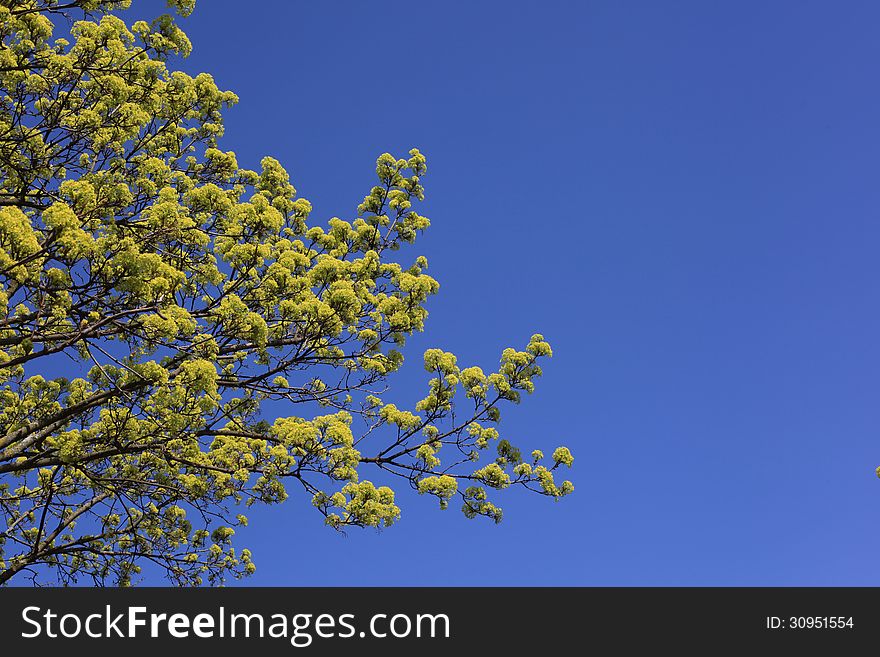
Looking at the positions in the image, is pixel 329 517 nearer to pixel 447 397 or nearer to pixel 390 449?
pixel 390 449

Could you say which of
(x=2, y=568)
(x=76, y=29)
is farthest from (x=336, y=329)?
(x=2, y=568)

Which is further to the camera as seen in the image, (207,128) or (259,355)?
(207,128)

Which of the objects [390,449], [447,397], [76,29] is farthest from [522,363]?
[76,29]

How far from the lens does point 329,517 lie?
324 inches

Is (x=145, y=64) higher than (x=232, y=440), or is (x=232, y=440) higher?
(x=145, y=64)

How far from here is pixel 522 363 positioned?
9.73m

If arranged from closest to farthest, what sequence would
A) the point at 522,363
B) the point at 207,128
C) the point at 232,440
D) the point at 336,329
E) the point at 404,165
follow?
the point at 336,329 → the point at 232,440 → the point at 522,363 → the point at 207,128 → the point at 404,165

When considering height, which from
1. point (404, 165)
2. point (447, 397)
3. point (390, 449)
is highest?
point (404, 165)

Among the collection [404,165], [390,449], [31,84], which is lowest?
[390,449]

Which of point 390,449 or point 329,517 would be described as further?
point 390,449

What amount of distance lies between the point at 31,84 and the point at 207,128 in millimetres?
2615

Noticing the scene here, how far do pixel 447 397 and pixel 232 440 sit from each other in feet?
9.15
